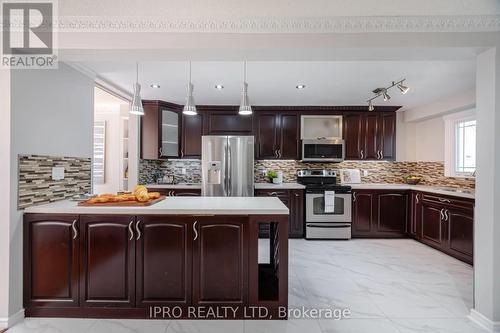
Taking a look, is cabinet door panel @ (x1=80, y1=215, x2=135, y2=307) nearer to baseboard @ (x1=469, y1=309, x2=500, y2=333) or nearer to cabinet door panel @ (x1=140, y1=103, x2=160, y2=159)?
cabinet door panel @ (x1=140, y1=103, x2=160, y2=159)

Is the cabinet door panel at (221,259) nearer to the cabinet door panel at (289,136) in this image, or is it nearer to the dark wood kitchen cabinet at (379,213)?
the cabinet door panel at (289,136)

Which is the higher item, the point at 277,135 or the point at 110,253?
the point at 277,135

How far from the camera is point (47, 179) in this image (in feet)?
7.56

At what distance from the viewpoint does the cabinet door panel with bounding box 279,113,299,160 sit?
4812 mm

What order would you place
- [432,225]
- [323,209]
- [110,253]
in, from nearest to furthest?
[110,253]
[432,225]
[323,209]

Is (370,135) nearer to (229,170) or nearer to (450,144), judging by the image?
(450,144)

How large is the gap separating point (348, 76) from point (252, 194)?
2308mm

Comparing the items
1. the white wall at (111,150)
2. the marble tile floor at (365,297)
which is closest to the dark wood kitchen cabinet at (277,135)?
the marble tile floor at (365,297)

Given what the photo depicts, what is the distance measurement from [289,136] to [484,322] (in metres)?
3.52

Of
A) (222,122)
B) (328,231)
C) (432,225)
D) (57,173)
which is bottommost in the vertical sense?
(328,231)

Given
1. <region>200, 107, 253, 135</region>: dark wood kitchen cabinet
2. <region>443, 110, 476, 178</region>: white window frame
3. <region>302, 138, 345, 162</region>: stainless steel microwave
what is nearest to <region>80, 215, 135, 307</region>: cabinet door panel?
<region>200, 107, 253, 135</region>: dark wood kitchen cabinet

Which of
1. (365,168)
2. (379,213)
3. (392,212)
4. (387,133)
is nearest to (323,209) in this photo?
(379,213)

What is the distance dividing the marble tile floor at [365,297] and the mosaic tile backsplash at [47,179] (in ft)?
3.26

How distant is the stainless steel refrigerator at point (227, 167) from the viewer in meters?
4.30
